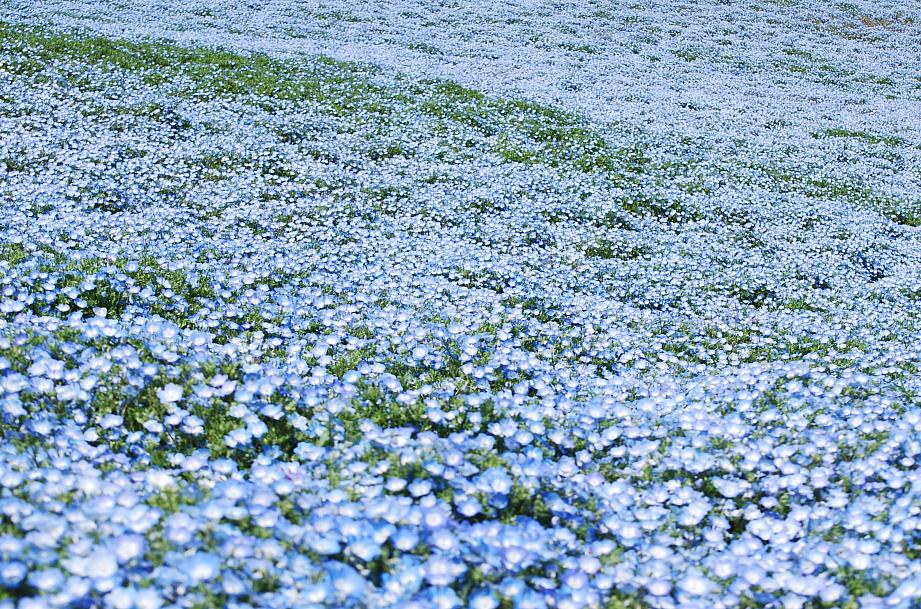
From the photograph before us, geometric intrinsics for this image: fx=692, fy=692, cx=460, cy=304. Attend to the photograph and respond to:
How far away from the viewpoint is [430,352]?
208 inches

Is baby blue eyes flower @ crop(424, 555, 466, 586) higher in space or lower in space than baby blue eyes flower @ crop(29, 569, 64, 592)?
lower

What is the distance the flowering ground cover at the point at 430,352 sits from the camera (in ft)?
9.59

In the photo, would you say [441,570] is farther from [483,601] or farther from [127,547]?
[127,547]

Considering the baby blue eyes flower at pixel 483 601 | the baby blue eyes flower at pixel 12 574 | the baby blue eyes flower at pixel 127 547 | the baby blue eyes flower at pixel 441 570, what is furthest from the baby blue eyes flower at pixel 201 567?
the baby blue eyes flower at pixel 483 601

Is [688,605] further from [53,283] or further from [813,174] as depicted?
[813,174]

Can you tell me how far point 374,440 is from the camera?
12.2 feet

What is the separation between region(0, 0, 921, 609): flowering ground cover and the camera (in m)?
2.92

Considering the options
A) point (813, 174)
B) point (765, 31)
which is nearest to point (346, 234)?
point (813, 174)

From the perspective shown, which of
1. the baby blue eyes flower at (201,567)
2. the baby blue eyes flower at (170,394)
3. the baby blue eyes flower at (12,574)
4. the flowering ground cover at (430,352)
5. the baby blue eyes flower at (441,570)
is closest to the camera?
the baby blue eyes flower at (12,574)

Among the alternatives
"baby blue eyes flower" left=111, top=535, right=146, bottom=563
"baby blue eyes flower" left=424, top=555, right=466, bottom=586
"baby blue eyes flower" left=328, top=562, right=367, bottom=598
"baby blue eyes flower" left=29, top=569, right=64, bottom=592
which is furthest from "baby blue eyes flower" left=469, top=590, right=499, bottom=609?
"baby blue eyes flower" left=29, top=569, right=64, bottom=592

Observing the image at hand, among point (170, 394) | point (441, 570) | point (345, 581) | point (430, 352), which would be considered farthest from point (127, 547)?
point (430, 352)

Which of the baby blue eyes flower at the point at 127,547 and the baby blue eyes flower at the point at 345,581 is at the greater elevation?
the baby blue eyes flower at the point at 127,547

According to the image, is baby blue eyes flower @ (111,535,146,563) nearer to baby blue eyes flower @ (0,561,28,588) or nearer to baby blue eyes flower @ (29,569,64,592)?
baby blue eyes flower @ (29,569,64,592)

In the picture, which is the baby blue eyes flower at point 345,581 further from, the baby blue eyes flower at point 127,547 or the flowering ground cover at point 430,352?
the baby blue eyes flower at point 127,547
